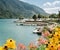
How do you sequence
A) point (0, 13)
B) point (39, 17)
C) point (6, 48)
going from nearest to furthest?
point (6, 48) → point (39, 17) → point (0, 13)

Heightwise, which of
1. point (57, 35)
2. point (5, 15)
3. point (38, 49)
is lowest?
point (5, 15)

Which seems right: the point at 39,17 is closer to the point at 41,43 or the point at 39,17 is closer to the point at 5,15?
the point at 5,15

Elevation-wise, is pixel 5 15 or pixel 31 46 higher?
pixel 31 46

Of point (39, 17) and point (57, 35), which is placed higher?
point (57, 35)

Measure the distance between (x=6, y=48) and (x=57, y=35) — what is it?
55 centimetres

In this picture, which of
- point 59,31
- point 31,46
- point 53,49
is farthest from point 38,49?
point 53,49

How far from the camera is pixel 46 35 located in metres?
2.70

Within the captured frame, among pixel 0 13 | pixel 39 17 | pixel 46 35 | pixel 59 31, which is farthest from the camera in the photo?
pixel 0 13

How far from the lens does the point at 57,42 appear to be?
2.25m

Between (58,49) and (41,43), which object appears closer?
(58,49)

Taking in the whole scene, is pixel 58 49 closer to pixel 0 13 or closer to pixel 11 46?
pixel 11 46

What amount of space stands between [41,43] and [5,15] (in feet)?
586

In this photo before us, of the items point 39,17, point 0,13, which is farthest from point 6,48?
point 0,13

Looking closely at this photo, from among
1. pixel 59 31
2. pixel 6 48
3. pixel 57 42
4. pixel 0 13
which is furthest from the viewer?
pixel 0 13
